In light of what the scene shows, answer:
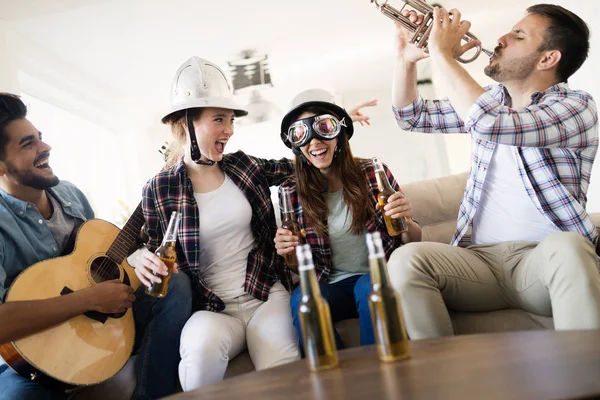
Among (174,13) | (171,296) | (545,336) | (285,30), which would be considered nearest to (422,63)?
(285,30)

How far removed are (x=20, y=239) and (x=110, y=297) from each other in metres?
0.42

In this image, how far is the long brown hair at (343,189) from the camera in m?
2.02

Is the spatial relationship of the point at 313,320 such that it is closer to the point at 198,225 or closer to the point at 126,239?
the point at 198,225

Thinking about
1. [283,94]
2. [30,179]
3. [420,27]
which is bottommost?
[30,179]

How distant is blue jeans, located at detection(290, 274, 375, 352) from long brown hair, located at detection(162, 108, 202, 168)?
0.87m

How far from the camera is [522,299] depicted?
5.41 feet

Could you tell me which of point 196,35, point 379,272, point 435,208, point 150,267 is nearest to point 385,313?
point 379,272

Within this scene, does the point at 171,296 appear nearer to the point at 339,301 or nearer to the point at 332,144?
the point at 339,301

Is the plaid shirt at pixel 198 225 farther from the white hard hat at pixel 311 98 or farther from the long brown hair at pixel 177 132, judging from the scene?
the white hard hat at pixel 311 98

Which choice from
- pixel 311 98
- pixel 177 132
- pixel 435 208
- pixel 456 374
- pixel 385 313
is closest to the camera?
pixel 456 374

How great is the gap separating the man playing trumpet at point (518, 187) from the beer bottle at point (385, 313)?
590 millimetres

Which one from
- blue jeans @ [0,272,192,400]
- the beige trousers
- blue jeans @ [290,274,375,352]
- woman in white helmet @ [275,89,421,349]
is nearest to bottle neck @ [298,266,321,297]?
the beige trousers

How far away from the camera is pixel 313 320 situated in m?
1.03

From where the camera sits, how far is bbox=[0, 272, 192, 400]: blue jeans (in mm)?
1696
